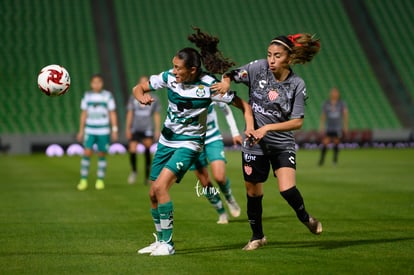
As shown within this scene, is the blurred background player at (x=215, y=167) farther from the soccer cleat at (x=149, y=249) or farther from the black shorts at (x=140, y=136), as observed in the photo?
the black shorts at (x=140, y=136)

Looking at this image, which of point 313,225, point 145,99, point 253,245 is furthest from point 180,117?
point 313,225

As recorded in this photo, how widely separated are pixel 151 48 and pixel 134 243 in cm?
2879

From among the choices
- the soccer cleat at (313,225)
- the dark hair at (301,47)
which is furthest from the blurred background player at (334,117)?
the dark hair at (301,47)

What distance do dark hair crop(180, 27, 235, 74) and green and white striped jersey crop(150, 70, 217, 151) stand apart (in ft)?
0.73

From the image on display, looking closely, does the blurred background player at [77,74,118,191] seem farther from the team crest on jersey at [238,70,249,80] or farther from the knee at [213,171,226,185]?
the team crest on jersey at [238,70,249,80]

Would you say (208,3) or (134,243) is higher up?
(208,3)

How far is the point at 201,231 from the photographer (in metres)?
10.2

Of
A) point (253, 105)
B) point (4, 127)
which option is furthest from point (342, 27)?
point (253, 105)

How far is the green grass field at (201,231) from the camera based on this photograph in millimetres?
7535

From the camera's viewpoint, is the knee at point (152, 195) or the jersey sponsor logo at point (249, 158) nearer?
the knee at point (152, 195)

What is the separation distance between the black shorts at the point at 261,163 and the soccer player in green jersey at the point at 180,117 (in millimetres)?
515

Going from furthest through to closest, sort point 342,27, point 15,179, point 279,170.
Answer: point 342,27 < point 15,179 < point 279,170

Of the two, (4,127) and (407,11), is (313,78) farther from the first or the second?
(4,127)

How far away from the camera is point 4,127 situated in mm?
31688
